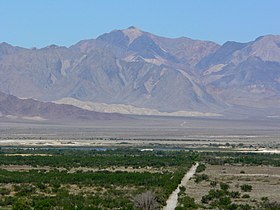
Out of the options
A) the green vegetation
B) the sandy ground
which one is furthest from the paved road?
the sandy ground

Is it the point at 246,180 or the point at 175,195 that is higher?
the point at 246,180

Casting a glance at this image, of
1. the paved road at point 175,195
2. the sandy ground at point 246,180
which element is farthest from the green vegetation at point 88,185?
the sandy ground at point 246,180

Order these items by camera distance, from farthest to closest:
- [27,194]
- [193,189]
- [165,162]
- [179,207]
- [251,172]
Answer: [165,162] → [251,172] → [193,189] → [27,194] → [179,207]

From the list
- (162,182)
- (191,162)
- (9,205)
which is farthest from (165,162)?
(9,205)

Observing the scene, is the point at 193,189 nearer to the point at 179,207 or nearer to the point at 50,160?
the point at 179,207

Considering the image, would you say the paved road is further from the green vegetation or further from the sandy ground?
the sandy ground

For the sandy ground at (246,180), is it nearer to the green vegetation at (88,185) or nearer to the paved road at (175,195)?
the paved road at (175,195)

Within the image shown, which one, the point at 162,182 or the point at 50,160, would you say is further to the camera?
the point at 50,160

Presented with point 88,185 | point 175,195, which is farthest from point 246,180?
point 88,185

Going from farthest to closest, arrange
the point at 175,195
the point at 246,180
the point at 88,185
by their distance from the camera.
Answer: the point at 246,180
the point at 88,185
the point at 175,195

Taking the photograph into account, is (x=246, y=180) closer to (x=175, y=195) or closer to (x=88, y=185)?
(x=175, y=195)

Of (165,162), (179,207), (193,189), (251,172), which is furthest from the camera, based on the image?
(165,162)
